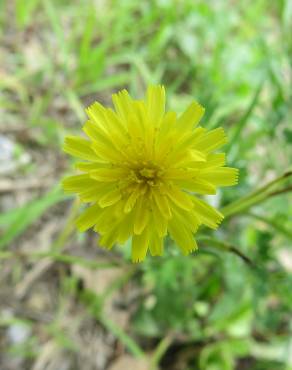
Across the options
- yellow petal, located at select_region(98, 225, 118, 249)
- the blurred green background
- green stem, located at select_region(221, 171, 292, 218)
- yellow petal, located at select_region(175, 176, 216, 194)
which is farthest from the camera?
the blurred green background

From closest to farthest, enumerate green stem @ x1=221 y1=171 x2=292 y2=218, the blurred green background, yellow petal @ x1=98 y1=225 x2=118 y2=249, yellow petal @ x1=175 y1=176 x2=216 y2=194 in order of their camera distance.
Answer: yellow petal @ x1=175 y1=176 x2=216 y2=194
yellow petal @ x1=98 y1=225 x2=118 y2=249
green stem @ x1=221 y1=171 x2=292 y2=218
the blurred green background

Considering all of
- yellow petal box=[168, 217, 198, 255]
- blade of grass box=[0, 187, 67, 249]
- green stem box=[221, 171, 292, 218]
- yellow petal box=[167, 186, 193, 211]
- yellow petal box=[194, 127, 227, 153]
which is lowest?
yellow petal box=[168, 217, 198, 255]

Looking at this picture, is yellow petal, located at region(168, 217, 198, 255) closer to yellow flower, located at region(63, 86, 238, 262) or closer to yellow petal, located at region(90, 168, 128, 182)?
yellow flower, located at region(63, 86, 238, 262)

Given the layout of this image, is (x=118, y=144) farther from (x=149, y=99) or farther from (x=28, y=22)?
(x=28, y=22)

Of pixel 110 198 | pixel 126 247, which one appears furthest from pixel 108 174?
pixel 126 247

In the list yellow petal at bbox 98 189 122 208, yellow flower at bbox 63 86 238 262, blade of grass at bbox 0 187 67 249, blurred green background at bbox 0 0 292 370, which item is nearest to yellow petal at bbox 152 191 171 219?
yellow flower at bbox 63 86 238 262

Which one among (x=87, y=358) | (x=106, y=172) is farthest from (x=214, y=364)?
(x=106, y=172)
